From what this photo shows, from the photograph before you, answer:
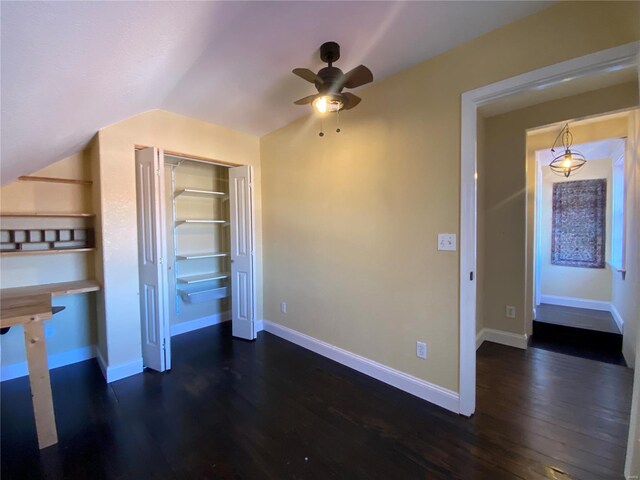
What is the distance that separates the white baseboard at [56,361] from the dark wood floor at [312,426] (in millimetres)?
91

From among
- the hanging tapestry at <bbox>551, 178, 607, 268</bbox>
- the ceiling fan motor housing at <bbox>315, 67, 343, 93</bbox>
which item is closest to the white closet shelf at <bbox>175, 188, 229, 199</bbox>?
the ceiling fan motor housing at <bbox>315, 67, 343, 93</bbox>

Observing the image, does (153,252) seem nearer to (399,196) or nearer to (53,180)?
(53,180)

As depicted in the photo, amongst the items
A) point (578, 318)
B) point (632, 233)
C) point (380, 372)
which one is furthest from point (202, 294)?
point (578, 318)

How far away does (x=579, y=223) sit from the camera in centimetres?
468

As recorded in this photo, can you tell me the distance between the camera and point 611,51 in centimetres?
141

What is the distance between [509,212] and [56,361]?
5012 millimetres

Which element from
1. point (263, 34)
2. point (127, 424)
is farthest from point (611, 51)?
point (127, 424)

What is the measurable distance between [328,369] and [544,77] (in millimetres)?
2715

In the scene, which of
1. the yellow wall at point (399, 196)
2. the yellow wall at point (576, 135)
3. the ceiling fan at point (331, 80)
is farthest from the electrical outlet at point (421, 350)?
the ceiling fan at point (331, 80)

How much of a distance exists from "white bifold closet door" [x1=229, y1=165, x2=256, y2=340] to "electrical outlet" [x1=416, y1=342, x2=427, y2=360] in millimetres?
1908

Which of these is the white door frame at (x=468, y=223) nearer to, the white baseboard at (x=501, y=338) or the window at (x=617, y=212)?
the white baseboard at (x=501, y=338)

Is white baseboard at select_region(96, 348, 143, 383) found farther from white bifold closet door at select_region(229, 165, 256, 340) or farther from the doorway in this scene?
the doorway

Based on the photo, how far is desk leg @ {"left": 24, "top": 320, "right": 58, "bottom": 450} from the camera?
1.69 meters

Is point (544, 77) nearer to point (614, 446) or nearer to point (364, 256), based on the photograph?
point (364, 256)
